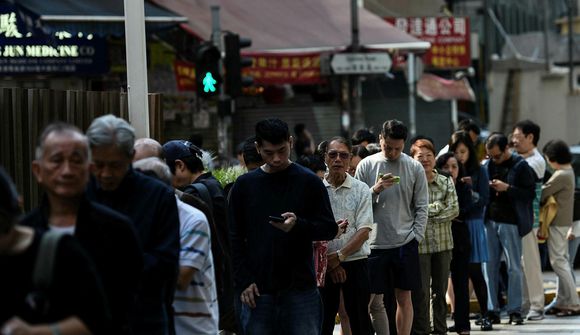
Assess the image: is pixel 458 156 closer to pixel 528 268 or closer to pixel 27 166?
pixel 528 268

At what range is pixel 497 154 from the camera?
13852mm

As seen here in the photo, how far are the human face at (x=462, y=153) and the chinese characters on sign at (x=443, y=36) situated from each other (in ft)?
61.1

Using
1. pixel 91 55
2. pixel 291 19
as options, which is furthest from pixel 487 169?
pixel 291 19

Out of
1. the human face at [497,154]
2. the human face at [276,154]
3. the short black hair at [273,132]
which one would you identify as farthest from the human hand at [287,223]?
the human face at [497,154]

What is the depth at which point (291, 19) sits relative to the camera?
88.7ft

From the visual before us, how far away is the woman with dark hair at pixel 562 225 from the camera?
14969 millimetres

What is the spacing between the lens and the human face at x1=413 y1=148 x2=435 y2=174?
1227 centimetres

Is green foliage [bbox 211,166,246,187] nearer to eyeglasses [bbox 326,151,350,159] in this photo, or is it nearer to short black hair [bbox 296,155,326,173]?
short black hair [bbox 296,155,326,173]

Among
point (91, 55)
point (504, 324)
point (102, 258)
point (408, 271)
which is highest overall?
point (91, 55)

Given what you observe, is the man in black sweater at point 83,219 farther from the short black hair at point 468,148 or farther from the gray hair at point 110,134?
the short black hair at point 468,148

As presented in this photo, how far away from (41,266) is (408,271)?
22.7ft

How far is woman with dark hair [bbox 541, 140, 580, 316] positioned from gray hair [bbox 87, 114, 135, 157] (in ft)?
31.6

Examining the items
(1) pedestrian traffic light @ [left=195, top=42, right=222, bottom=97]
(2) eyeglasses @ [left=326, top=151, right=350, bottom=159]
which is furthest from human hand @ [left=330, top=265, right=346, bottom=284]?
(1) pedestrian traffic light @ [left=195, top=42, right=222, bottom=97]

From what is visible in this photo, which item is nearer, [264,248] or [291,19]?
[264,248]
